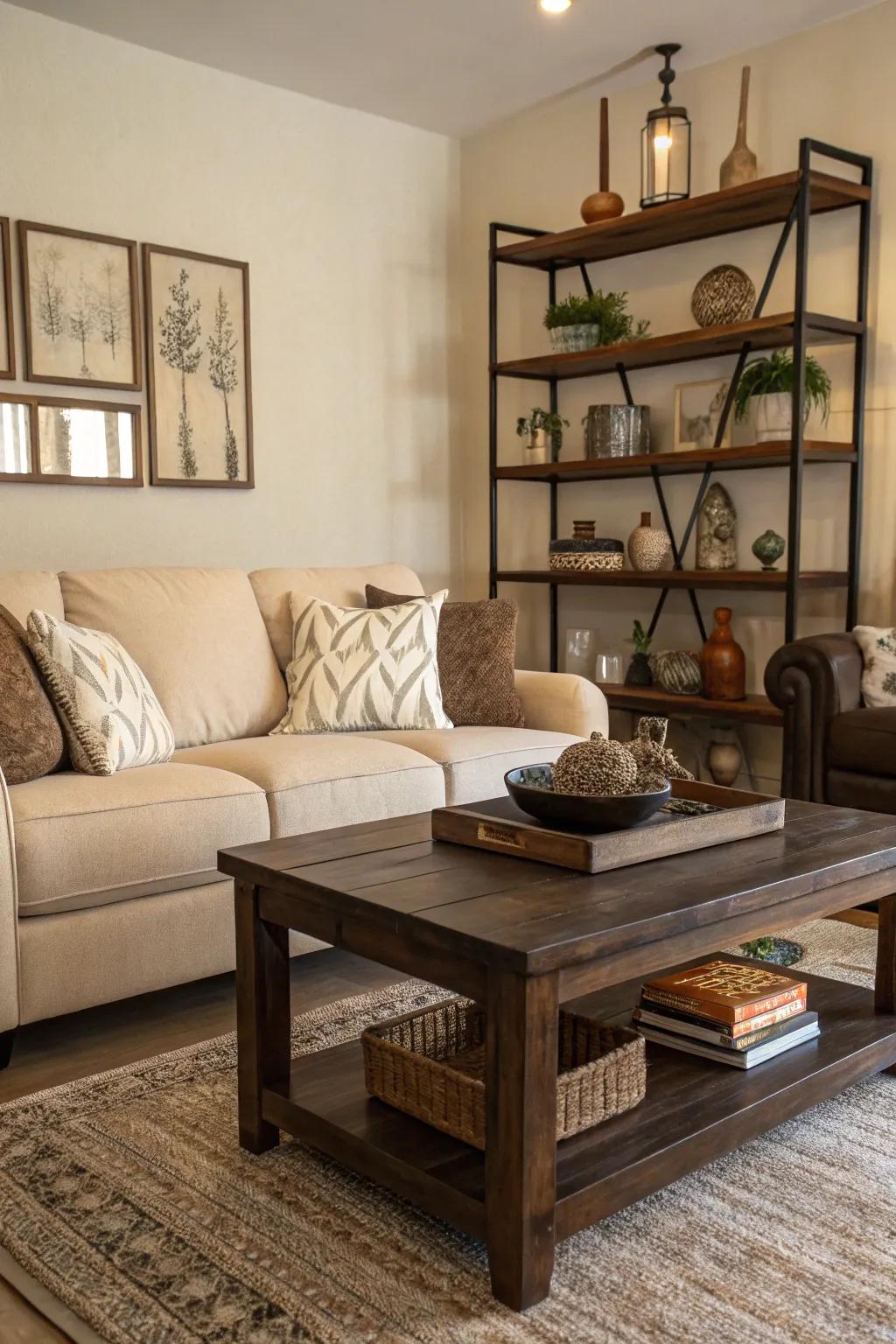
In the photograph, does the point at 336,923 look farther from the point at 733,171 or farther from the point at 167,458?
the point at 733,171

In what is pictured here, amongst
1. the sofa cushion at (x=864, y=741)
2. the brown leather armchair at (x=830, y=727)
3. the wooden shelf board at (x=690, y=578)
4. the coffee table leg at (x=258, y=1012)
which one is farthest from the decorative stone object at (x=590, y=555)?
the coffee table leg at (x=258, y=1012)

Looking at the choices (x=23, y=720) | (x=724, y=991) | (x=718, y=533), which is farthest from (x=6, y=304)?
(x=724, y=991)

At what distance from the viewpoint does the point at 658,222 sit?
A: 4.07 meters

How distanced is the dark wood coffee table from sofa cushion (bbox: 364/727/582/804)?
0.96 meters

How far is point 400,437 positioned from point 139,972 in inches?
117

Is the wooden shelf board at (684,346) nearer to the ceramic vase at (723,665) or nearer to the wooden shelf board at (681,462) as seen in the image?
the wooden shelf board at (681,462)

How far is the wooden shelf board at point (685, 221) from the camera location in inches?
146

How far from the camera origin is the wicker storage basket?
1.65 meters

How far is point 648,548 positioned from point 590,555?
230 mm

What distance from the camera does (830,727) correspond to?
11.1 feet

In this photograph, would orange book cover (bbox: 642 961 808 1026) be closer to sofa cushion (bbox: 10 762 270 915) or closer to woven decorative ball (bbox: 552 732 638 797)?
woven decorative ball (bbox: 552 732 638 797)

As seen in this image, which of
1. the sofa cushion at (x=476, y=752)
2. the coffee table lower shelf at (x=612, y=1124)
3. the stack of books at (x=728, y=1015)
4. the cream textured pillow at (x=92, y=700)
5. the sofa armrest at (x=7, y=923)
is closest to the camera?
the coffee table lower shelf at (x=612, y=1124)

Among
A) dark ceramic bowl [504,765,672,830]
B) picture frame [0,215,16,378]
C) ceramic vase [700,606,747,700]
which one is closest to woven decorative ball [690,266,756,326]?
ceramic vase [700,606,747,700]

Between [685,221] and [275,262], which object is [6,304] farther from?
[685,221]
